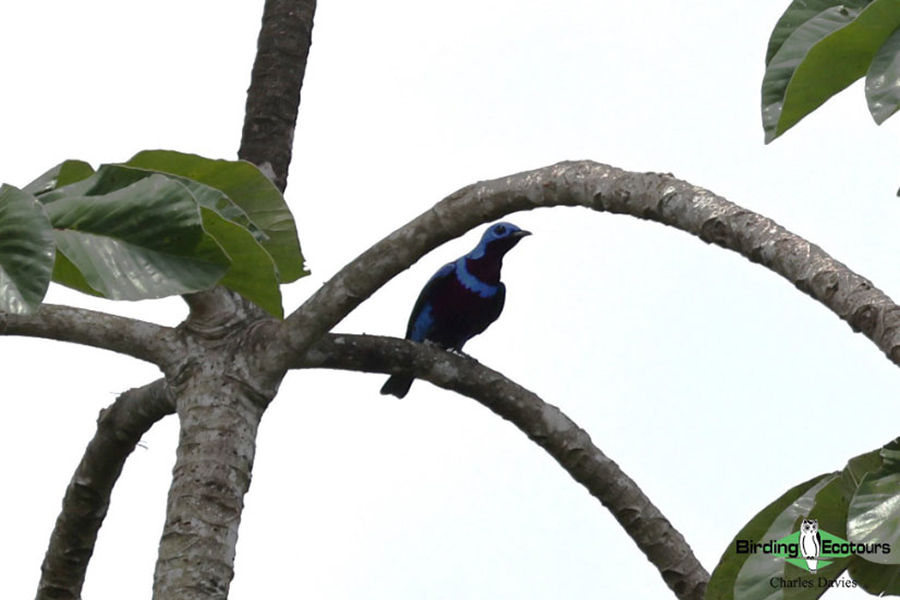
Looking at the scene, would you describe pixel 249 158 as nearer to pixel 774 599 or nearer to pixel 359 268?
pixel 359 268

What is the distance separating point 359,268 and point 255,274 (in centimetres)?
82

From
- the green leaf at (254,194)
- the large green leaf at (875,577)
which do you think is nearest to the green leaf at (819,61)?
the large green leaf at (875,577)

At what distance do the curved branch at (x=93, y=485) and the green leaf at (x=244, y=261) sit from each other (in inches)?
47.0

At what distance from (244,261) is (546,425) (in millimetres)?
1519

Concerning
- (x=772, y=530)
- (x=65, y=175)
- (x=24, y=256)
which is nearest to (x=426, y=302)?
(x=65, y=175)

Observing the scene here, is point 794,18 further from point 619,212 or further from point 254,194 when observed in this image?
point 254,194

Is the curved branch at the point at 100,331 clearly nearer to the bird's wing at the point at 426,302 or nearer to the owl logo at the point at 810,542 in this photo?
the owl logo at the point at 810,542

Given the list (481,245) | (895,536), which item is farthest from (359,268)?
(481,245)

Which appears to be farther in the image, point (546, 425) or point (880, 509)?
point (546, 425)

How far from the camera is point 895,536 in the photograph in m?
2.02

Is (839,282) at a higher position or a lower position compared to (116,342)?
lower

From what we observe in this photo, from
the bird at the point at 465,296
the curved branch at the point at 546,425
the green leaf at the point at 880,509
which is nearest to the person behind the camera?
the green leaf at the point at 880,509

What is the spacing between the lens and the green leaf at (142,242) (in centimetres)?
243

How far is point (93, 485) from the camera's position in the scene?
420 centimetres
